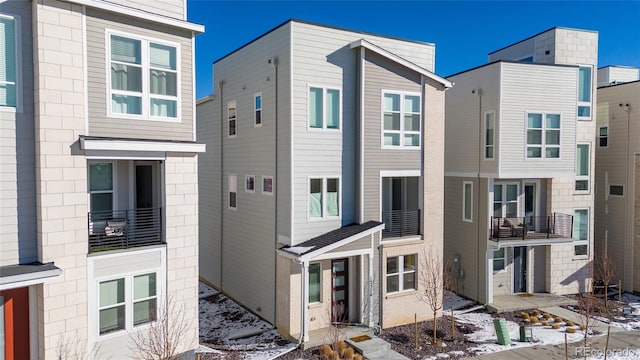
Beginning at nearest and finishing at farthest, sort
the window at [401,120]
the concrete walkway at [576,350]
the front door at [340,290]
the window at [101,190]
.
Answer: the window at [101,190] → the concrete walkway at [576,350] → the front door at [340,290] → the window at [401,120]

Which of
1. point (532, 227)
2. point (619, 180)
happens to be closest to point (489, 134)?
point (532, 227)

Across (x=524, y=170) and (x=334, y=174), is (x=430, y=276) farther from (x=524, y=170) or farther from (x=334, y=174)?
(x=524, y=170)

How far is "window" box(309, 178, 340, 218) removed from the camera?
1484cm

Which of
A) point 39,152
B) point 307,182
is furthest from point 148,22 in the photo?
point 307,182

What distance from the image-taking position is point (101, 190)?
1121cm

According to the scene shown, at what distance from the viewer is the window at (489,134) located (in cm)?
1856

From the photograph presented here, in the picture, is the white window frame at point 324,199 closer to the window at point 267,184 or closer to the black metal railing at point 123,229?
the window at point 267,184

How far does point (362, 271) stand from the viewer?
50.2 feet

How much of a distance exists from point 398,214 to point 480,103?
6.99 metres

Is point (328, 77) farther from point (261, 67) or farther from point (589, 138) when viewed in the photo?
point (589, 138)

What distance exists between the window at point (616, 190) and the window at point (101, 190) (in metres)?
23.4

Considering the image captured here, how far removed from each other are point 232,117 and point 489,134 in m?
11.4

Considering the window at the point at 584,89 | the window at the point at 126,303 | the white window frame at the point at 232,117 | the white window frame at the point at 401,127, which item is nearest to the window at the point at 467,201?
the white window frame at the point at 401,127

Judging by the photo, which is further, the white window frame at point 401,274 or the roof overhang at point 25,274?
the white window frame at point 401,274
